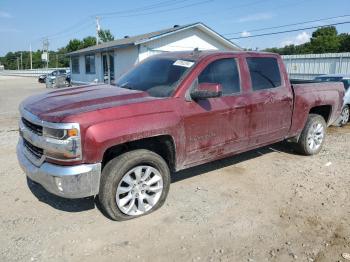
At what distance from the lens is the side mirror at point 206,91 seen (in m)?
3.83

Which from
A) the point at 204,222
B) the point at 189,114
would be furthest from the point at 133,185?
the point at 189,114

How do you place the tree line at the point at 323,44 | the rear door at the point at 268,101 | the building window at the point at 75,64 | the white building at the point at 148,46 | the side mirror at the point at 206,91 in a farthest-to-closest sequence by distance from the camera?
the tree line at the point at 323,44, the building window at the point at 75,64, the white building at the point at 148,46, the rear door at the point at 268,101, the side mirror at the point at 206,91

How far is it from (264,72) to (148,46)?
15.2m

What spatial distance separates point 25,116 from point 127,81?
154 centimetres

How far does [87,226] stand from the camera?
12.0ft

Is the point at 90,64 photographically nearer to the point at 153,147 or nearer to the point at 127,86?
the point at 127,86

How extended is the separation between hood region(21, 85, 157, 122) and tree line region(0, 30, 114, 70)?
2176 inches

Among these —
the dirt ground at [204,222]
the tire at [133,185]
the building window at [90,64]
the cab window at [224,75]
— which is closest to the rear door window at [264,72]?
the cab window at [224,75]

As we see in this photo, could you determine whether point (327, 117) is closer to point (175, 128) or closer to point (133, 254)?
point (175, 128)

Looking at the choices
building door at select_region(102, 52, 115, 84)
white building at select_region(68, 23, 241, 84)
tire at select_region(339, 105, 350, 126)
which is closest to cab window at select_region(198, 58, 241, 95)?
tire at select_region(339, 105, 350, 126)

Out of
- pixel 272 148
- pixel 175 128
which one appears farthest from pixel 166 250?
pixel 272 148

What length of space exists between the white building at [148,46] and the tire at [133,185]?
15674 millimetres

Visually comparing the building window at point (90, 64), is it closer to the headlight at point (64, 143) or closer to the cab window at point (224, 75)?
the cab window at point (224, 75)

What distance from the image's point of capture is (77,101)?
3611mm
